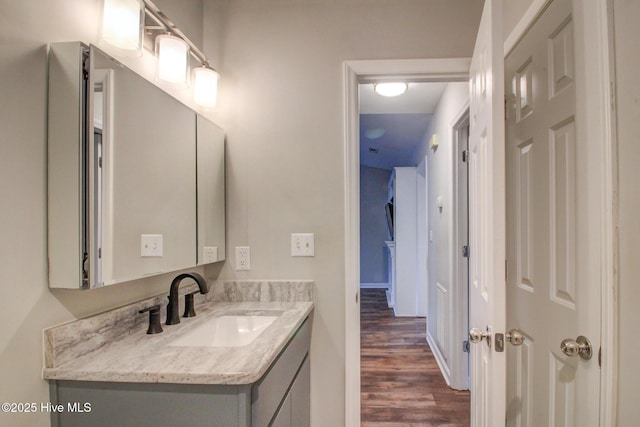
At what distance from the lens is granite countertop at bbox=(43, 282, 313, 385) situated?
0.94m

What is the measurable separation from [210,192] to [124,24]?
78 cm

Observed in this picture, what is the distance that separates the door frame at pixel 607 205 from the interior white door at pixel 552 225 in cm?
2

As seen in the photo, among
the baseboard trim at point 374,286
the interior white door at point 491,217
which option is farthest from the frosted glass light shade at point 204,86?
the baseboard trim at point 374,286

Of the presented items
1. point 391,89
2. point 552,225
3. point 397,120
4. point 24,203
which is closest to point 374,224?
point 397,120

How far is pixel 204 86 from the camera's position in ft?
5.59

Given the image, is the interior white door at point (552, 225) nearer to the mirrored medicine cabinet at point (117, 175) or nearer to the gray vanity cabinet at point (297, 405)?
the gray vanity cabinet at point (297, 405)

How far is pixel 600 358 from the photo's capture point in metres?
0.89

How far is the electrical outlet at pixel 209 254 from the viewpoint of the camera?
1.68 m

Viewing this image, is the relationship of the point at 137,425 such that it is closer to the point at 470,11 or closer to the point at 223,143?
the point at 223,143

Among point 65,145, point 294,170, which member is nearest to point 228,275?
point 294,170

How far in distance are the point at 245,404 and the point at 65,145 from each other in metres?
0.88

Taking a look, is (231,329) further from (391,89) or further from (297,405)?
(391,89)

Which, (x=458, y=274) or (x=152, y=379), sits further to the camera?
(x=458, y=274)

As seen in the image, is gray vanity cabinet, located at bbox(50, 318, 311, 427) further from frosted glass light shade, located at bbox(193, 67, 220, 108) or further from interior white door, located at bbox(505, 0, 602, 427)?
frosted glass light shade, located at bbox(193, 67, 220, 108)
